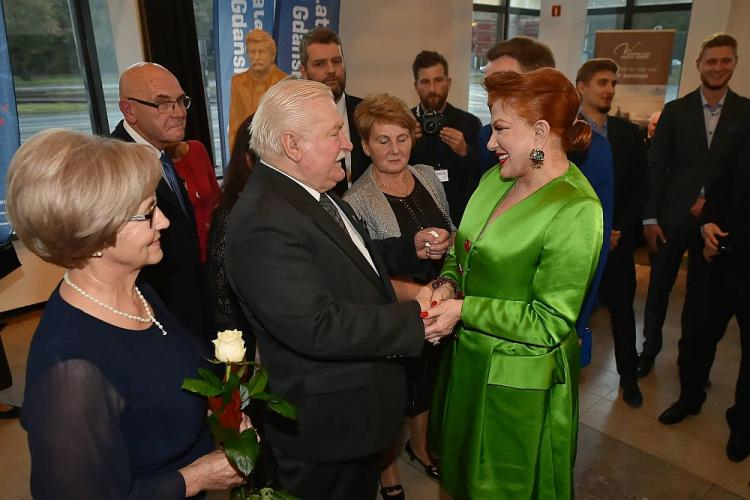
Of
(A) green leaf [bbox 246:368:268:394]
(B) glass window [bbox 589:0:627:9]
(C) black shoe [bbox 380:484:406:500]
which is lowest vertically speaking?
(C) black shoe [bbox 380:484:406:500]

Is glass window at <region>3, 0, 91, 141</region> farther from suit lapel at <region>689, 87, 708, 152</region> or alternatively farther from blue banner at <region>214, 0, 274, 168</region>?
suit lapel at <region>689, 87, 708, 152</region>

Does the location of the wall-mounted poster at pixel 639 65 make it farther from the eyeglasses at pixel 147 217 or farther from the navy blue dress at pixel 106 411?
the navy blue dress at pixel 106 411

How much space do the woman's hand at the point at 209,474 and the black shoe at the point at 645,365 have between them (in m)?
3.15

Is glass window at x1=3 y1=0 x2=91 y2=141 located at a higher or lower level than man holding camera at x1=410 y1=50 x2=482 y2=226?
higher

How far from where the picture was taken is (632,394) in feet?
10.6

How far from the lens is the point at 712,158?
349cm

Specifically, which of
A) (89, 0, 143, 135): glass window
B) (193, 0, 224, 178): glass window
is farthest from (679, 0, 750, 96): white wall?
(89, 0, 143, 135): glass window

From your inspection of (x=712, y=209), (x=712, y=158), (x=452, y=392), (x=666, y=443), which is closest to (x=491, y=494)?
(x=452, y=392)

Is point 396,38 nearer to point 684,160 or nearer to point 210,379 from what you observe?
point 684,160

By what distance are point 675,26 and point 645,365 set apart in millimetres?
6937

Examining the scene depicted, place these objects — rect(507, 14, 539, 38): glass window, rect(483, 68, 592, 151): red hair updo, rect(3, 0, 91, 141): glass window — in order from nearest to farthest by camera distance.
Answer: rect(483, 68, 592, 151): red hair updo, rect(3, 0, 91, 141): glass window, rect(507, 14, 539, 38): glass window

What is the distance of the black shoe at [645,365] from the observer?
11.7 feet

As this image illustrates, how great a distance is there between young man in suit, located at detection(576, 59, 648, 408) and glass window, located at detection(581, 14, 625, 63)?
6.43 m

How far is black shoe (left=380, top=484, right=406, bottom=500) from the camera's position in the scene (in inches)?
97.5
